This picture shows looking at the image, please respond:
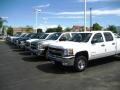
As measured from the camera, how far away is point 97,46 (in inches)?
428

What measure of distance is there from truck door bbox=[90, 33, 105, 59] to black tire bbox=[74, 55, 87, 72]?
687 millimetres

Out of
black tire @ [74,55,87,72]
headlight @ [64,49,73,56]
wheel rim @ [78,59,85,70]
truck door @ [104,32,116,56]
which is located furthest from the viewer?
truck door @ [104,32,116,56]

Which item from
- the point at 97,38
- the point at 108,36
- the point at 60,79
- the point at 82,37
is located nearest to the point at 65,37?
the point at 108,36

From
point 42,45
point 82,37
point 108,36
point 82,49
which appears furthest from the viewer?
point 42,45

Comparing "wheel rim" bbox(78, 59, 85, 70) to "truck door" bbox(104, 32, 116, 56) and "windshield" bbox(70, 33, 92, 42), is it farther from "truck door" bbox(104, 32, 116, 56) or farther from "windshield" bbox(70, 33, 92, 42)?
"truck door" bbox(104, 32, 116, 56)

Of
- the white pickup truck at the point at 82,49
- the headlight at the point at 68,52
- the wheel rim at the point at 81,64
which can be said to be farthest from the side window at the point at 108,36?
the headlight at the point at 68,52

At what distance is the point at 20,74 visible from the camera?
965 centimetres

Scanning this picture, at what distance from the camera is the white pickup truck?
9719 mm

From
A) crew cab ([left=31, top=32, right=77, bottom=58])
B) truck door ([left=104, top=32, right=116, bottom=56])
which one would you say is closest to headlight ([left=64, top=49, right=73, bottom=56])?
truck door ([left=104, top=32, right=116, bottom=56])

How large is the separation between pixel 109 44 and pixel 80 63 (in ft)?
8.40

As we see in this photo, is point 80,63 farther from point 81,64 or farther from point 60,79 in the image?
point 60,79

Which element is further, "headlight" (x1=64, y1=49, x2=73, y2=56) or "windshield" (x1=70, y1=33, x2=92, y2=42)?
"windshield" (x1=70, y1=33, x2=92, y2=42)

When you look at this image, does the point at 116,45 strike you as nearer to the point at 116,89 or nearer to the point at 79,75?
the point at 79,75

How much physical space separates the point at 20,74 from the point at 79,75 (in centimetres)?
268
